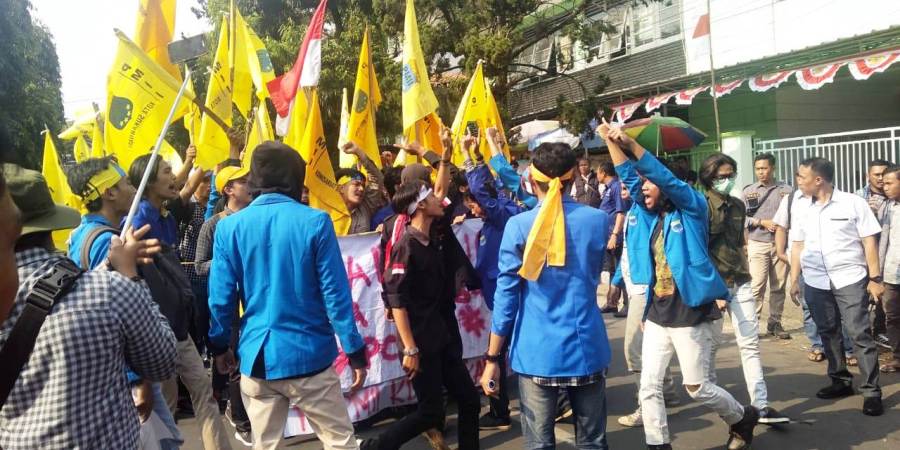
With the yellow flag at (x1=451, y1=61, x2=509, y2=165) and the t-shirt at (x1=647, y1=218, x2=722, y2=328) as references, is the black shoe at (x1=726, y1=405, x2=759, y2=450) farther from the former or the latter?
the yellow flag at (x1=451, y1=61, x2=509, y2=165)

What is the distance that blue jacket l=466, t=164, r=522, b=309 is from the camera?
4875mm

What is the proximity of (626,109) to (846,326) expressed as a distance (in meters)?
11.9

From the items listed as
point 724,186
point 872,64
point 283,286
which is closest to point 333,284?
point 283,286

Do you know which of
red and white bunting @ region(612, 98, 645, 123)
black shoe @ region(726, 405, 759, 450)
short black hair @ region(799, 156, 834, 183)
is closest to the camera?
black shoe @ region(726, 405, 759, 450)

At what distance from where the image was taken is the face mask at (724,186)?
4.56 metres

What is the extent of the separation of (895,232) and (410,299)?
13.3 feet

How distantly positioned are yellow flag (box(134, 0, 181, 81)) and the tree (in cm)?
1331

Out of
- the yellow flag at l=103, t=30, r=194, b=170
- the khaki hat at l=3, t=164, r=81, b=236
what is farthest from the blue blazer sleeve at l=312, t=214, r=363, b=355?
the yellow flag at l=103, t=30, r=194, b=170

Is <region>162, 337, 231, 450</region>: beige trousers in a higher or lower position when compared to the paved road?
higher

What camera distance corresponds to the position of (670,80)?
1557 centimetres

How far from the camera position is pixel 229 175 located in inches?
204

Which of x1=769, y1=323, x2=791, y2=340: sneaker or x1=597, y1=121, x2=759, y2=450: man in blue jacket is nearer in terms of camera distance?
x1=597, y1=121, x2=759, y2=450: man in blue jacket

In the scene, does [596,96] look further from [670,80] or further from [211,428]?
[211,428]

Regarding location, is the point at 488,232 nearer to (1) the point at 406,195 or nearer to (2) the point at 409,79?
(1) the point at 406,195
